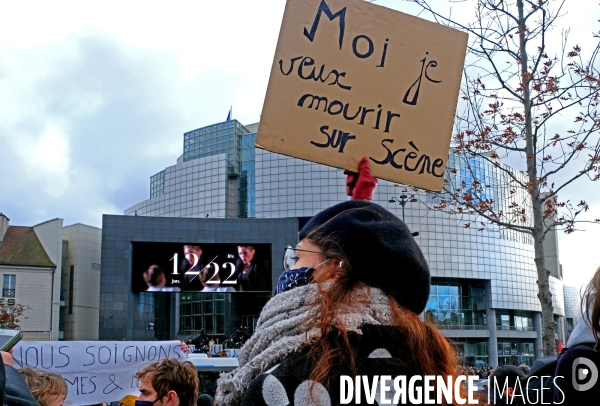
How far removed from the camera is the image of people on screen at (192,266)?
4081 centimetres

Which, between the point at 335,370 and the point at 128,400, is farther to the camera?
the point at 128,400

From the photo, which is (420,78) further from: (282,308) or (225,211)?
(225,211)

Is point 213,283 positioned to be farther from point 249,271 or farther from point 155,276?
point 155,276

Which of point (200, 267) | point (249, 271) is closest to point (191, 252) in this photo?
point (200, 267)

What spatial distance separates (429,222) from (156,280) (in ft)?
88.5

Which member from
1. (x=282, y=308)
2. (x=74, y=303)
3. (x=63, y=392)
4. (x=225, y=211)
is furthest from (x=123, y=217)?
(x=282, y=308)

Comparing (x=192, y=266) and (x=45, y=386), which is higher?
(x=192, y=266)

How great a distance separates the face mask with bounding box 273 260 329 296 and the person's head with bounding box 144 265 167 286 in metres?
40.8

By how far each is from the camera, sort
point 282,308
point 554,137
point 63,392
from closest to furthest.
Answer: point 282,308, point 63,392, point 554,137

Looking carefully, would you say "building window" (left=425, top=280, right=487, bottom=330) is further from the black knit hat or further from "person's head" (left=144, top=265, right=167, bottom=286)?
the black knit hat

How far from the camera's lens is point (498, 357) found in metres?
60.6

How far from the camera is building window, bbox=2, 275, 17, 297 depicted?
44.8m

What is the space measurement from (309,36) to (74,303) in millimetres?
51359

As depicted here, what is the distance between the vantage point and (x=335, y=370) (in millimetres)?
1412
